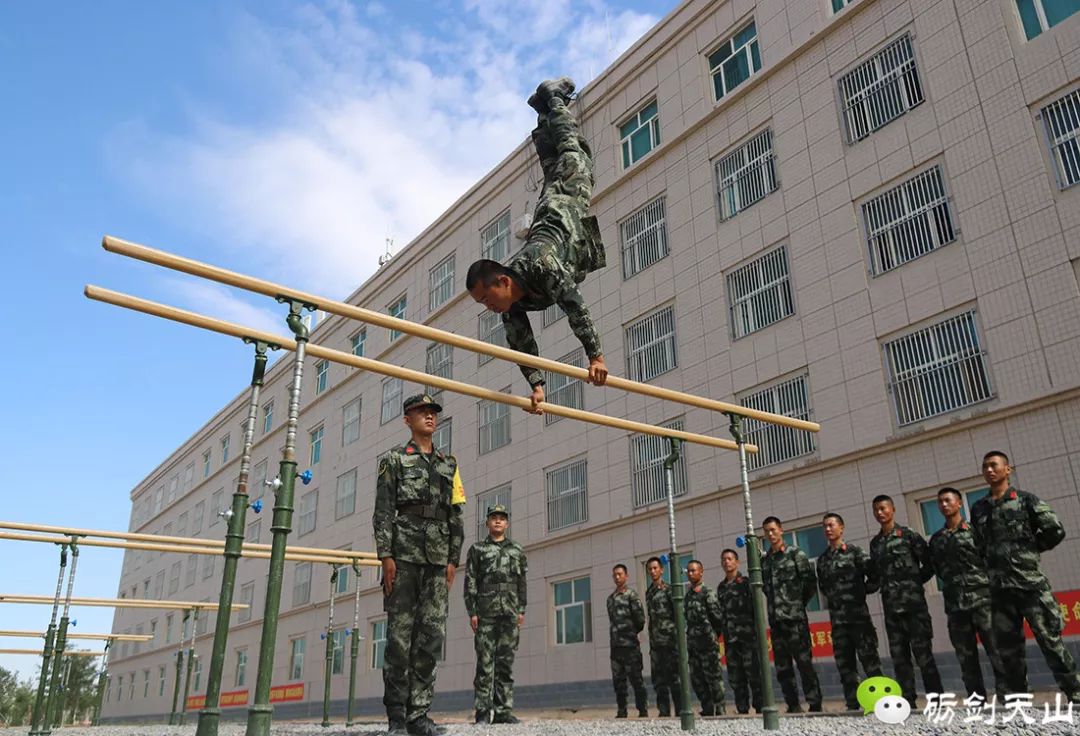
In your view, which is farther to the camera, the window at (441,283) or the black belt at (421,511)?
the window at (441,283)

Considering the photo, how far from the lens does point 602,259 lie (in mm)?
5961

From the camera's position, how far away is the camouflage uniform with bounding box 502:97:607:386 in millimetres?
5164

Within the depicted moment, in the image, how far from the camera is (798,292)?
42.5ft

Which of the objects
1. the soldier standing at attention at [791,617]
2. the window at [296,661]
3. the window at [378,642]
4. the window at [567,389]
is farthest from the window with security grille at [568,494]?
the window at [296,661]

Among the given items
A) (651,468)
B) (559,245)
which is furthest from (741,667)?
(651,468)

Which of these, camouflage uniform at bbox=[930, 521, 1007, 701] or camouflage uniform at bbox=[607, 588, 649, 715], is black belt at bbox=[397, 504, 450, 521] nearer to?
camouflage uniform at bbox=[930, 521, 1007, 701]

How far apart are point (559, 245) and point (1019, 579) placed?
13.9 feet

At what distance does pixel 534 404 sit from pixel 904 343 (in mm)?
8172

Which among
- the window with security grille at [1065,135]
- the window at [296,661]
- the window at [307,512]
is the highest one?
the window with security grille at [1065,135]

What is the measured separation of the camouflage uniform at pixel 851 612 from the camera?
7.45 meters

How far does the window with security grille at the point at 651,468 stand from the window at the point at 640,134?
20.0 feet

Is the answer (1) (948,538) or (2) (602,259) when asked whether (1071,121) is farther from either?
(2) (602,259)

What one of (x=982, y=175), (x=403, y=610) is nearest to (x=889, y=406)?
(x=982, y=175)

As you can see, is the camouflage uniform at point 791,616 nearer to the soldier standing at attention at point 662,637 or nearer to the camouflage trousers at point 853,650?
the camouflage trousers at point 853,650
